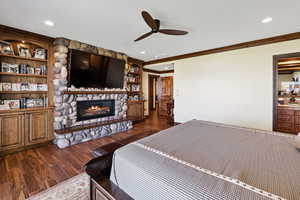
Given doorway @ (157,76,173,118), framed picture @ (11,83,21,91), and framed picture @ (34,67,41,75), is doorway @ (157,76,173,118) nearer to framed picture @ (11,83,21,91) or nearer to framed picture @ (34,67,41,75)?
framed picture @ (34,67,41,75)

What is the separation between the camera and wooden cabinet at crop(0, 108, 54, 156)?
2646 millimetres

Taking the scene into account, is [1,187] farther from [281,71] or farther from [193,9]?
[281,71]

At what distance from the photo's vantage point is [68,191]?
1.71 metres

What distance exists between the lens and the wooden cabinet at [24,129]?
2646mm

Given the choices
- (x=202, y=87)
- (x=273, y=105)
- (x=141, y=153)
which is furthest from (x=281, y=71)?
(x=141, y=153)

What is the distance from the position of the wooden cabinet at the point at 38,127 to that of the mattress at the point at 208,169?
291 cm

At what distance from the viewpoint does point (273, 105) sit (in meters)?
3.27

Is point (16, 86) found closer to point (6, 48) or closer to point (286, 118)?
point (6, 48)

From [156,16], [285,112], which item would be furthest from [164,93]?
[156,16]

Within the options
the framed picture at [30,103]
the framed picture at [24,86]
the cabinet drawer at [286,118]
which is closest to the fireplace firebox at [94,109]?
the framed picture at [30,103]

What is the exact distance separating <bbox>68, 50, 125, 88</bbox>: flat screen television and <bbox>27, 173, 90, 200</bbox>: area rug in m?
2.40

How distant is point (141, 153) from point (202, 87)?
12.5 ft

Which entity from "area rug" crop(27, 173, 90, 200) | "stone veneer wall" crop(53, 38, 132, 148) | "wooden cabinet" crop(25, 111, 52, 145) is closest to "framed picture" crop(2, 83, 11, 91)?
"wooden cabinet" crop(25, 111, 52, 145)

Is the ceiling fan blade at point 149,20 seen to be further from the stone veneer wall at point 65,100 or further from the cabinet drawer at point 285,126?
the cabinet drawer at point 285,126
